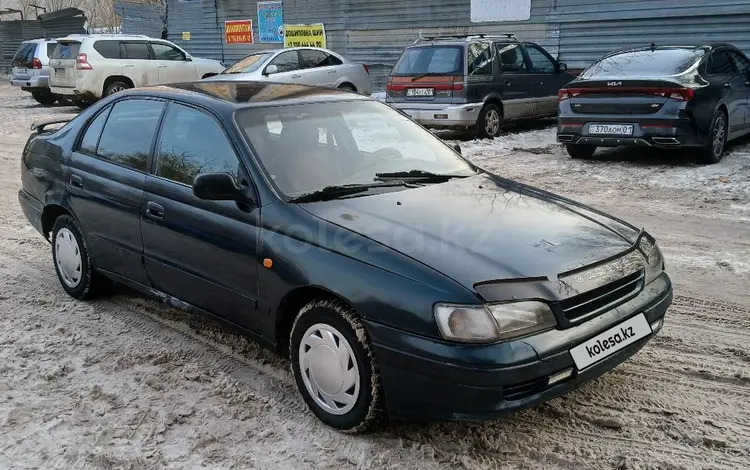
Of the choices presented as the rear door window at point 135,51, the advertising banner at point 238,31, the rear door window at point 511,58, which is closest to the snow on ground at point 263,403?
the rear door window at point 511,58

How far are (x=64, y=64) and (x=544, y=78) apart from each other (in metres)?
11.7

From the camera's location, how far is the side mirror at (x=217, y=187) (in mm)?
3447

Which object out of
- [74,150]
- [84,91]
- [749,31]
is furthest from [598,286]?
[84,91]

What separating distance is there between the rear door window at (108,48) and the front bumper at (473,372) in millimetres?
16704

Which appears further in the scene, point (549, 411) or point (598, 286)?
point (549, 411)

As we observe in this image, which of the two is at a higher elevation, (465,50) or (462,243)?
(465,50)

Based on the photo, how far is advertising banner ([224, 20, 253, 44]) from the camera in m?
21.7

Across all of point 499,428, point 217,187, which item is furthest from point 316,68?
point 499,428

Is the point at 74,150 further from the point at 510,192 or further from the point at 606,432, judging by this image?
the point at 606,432

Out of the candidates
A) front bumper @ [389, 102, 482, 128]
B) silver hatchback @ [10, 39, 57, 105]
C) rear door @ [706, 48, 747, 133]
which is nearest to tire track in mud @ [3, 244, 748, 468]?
rear door @ [706, 48, 747, 133]

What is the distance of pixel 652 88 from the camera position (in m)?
8.62

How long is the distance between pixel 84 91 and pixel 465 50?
10.2m

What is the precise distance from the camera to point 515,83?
41.2 ft

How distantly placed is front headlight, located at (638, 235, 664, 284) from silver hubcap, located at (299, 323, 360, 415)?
4.96ft
